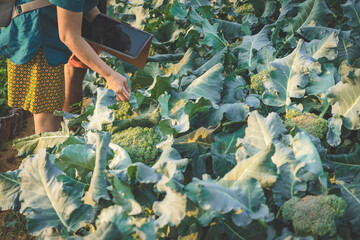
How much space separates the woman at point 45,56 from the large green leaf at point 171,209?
93 centimetres

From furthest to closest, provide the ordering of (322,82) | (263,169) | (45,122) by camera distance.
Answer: (45,122)
(322,82)
(263,169)

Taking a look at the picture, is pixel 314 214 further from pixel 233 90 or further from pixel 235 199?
pixel 233 90

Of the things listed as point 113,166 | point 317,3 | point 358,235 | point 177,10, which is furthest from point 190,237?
point 177,10

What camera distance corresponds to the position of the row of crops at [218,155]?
1207 mm

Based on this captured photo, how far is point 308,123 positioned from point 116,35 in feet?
4.22

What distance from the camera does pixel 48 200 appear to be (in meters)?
1.38

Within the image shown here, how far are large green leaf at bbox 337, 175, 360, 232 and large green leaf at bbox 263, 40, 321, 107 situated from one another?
1.84ft

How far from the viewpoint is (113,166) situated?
4.75 feet

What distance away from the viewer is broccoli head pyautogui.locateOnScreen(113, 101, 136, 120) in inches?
74.5

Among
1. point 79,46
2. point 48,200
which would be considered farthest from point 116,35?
point 48,200

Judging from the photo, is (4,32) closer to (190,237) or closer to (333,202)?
(190,237)

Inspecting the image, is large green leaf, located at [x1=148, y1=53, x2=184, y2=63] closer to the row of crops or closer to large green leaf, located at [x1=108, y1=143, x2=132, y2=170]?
the row of crops

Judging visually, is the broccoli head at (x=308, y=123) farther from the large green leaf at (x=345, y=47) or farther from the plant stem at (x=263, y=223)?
the large green leaf at (x=345, y=47)

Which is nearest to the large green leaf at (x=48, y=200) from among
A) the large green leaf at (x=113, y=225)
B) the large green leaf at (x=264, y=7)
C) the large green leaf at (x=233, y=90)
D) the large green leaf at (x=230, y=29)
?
the large green leaf at (x=113, y=225)
